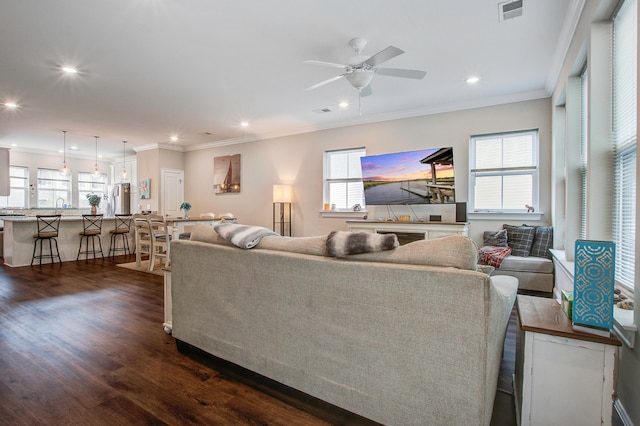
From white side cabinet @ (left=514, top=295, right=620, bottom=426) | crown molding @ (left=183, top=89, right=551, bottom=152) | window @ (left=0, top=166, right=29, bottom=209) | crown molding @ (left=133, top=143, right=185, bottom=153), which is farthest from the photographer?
window @ (left=0, top=166, right=29, bottom=209)

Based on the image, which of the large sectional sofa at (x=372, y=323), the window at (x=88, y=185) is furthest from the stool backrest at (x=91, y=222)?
the large sectional sofa at (x=372, y=323)

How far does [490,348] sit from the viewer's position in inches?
47.9

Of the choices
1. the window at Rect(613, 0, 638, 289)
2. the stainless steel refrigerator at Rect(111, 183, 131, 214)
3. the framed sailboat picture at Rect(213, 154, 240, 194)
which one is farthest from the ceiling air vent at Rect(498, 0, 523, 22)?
the stainless steel refrigerator at Rect(111, 183, 131, 214)

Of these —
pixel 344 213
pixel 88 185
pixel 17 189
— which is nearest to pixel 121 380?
pixel 344 213

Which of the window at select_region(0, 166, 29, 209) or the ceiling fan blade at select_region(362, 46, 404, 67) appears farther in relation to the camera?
the window at select_region(0, 166, 29, 209)

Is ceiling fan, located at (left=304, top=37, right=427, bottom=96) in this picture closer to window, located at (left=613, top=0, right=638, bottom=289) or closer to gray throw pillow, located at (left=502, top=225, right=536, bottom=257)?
window, located at (left=613, top=0, right=638, bottom=289)

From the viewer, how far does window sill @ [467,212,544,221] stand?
4359 millimetres

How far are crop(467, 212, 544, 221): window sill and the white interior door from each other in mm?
7081

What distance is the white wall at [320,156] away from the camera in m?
4.53

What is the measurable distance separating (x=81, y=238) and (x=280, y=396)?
265 inches

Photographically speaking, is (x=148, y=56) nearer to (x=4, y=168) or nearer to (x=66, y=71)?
(x=66, y=71)

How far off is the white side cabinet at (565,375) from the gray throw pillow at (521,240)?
10.6 feet

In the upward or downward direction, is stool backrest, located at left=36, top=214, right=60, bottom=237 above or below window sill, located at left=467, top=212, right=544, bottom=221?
below

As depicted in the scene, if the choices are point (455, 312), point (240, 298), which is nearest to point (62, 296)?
point (240, 298)
